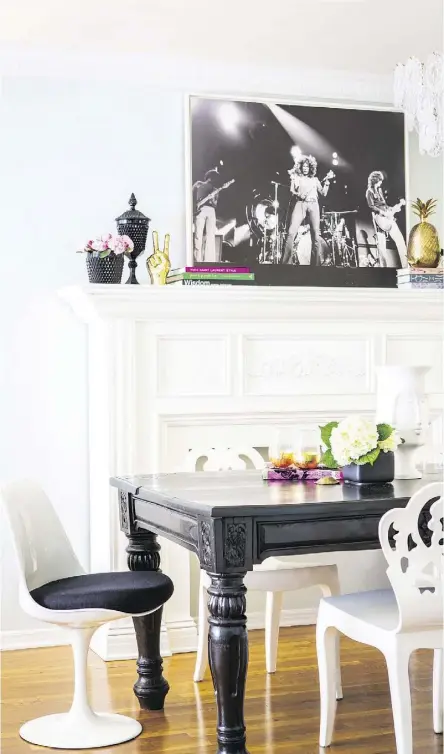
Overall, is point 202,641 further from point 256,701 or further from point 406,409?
point 406,409

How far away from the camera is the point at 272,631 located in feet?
13.8

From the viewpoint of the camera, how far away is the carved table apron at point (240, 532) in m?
2.91

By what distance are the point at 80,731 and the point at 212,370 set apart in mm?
1834

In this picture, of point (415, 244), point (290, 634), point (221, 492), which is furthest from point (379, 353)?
point (221, 492)

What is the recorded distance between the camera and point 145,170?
16.3 feet

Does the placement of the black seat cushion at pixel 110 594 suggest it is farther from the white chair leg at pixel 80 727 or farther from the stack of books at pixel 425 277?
the stack of books at pixel 425 277

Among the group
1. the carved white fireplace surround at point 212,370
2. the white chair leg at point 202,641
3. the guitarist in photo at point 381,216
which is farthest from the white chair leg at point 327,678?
the guitarist in photo at point 381,216

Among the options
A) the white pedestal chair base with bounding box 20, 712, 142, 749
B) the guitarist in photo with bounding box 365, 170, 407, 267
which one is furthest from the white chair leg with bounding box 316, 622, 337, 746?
the guitarist in photo with bounding box 365, 170, 407, 267

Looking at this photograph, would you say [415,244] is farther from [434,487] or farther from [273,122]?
[434,487]

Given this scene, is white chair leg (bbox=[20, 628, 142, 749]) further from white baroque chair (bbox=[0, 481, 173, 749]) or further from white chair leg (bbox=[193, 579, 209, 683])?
white chair leg (bbox=[193, 579, 209, 683])

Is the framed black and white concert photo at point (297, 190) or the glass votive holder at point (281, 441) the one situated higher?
the framed black and white concert photo at point (297, 190)

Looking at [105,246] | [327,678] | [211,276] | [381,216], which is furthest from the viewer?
[381,216]

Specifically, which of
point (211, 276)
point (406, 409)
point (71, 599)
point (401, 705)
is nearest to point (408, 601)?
point (401, 705)

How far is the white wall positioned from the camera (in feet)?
15.6
